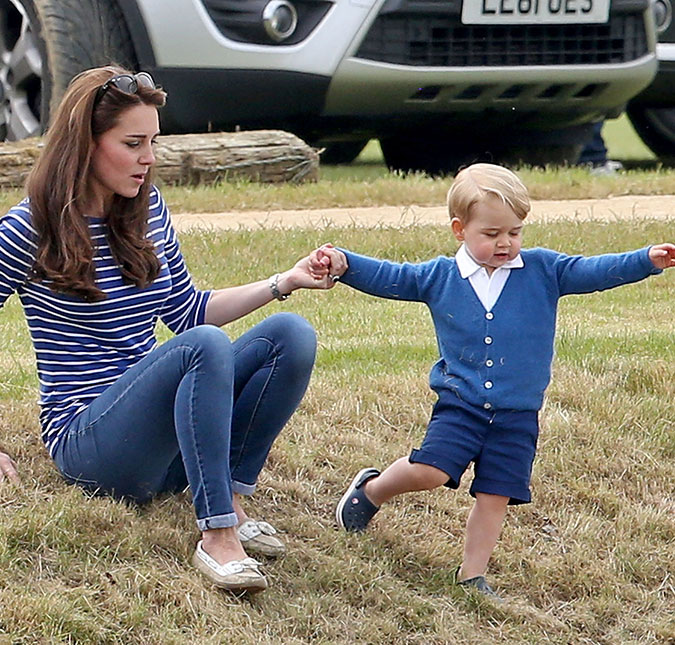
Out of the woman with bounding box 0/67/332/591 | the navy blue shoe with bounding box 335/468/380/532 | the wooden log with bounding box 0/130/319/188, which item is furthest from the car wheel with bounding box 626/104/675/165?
the woman with bounding box 0/67/332/591

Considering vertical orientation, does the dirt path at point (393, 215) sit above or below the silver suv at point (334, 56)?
below

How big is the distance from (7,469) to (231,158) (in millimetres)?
4748

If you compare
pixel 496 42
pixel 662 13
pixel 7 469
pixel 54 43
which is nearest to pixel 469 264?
pixel 7 469

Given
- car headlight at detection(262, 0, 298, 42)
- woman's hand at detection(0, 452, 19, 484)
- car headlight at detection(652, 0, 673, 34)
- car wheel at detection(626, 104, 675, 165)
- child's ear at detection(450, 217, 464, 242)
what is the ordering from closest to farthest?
child's ear at detection(450, 217, 464, 242) → woman's hand at detection(0, 452, 19, 484) → car headlight at detection(262, 0, 298, 42) → car headlight at detection(652, 0, 673, 34) → car wheel at detection(626, 104, 675, 165)

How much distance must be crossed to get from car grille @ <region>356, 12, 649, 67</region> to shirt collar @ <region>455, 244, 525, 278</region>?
A: 450cm

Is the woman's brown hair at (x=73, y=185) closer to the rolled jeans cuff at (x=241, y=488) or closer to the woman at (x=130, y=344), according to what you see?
the woman at (x=130, y=344)

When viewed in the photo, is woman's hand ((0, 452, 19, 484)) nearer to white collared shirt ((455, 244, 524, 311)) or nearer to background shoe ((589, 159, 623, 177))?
white collared shirt ((455, 244, 524, 311))

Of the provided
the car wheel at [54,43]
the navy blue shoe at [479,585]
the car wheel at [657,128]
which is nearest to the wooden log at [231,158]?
the car wheel at [54,43]

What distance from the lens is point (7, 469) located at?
382cm

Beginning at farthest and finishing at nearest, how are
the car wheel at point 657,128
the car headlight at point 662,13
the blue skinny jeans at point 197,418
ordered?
the car wheel at point 657,128 → the car headlight at point 662,13 → the blue skinny jeans at point 197,418

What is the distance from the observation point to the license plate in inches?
317

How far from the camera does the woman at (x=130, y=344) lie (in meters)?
3.46

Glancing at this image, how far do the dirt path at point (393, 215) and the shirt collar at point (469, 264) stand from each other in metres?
3.70

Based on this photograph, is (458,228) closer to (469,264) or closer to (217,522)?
(469,264)
